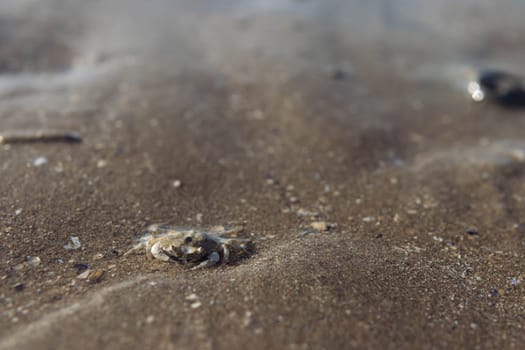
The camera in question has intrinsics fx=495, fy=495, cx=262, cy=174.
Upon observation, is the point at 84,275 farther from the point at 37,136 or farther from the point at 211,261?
the point at 37,136

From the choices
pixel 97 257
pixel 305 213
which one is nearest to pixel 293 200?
pixel 305 213

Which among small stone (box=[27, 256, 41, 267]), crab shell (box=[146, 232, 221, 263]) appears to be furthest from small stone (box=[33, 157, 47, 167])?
crab shell (box=[146, 232, 221, 263])

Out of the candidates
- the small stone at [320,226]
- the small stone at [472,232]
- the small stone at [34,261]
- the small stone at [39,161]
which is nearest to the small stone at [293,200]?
the small stone at [320,226]

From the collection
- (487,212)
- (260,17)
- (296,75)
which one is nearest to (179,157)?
(296,75)

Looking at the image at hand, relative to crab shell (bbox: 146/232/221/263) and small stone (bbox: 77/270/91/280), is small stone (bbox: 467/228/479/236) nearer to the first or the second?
crab shell (bbox: 146/232/221/263)

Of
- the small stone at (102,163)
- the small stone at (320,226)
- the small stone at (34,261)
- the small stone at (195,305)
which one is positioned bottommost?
the small stone at (320,226)

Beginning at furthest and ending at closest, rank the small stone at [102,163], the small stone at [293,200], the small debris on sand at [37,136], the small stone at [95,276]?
1. the small debris on sand at [37,136]
2. the small stone at [102,163]
3. the small stone at [293,200]
4. the small stone at [95,276]

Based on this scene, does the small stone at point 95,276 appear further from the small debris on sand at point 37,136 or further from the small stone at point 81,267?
the small debris on sand at point 37,136
